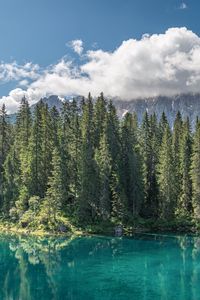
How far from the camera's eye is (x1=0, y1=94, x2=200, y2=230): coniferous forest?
68125 mm

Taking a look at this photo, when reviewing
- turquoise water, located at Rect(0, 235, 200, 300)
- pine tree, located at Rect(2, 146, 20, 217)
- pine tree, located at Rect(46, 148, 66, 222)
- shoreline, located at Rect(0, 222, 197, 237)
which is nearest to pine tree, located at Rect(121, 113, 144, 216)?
shoreline, located at Rect(0, 222, 197, 237)

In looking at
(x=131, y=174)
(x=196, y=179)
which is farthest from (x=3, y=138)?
(x=196, y=179)

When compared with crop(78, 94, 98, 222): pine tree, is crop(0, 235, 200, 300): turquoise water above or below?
below

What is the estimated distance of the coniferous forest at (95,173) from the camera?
68125mm

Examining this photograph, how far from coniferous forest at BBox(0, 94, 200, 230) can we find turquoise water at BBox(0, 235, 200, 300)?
781 centimetres

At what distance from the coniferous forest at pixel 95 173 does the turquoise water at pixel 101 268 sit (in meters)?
7.81

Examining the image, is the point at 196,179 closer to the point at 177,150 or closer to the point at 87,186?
the point at 177,150

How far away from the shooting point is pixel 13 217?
7088 centimetres

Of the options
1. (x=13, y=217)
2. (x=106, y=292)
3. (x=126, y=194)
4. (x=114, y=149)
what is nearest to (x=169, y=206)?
(x=126, y=194)

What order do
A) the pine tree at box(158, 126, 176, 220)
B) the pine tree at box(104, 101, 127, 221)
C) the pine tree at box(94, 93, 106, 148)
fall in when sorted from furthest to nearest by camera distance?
the pine tree at box(94, 93, 106, 148) < the pine tree at box(158, 126, 176, 220) < the pine tree at box(104, 101, 127, 221)

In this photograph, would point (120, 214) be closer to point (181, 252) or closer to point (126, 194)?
point (126, 194)

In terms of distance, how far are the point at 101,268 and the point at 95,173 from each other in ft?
94.6

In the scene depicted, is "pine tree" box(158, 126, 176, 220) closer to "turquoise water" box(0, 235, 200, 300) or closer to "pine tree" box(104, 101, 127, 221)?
"pine tree" box(104, 101, 127, 221)

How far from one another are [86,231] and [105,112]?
26903mm
